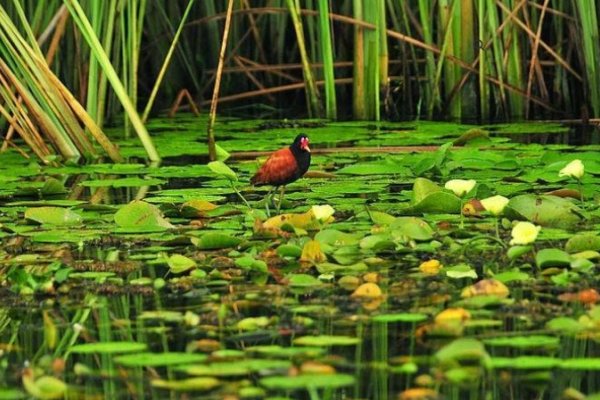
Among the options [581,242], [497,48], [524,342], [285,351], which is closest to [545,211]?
[581,242]

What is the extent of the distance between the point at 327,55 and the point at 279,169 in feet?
9.53

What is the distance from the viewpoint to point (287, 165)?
5.46 metres

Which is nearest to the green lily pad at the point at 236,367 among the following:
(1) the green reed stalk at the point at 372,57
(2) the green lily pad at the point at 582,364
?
(2) the green lily pad at the point at 582,364

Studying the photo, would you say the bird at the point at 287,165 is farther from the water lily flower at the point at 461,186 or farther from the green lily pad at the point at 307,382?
the green lily pad at the point at 307,382

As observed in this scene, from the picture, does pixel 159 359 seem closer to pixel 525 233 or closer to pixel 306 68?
pixel 525 233

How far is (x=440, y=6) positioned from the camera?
8.55 m

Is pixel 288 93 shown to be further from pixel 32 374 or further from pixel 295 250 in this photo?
pixel 32 374

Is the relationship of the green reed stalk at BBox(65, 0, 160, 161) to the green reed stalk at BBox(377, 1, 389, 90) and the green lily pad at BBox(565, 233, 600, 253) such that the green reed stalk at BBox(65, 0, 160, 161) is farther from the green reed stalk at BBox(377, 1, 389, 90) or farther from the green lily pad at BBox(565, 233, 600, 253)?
the green lily pad at BBox(565, 233, 600, 253)

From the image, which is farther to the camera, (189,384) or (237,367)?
(237,367)

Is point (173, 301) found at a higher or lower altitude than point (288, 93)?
lower

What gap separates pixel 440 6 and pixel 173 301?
5063 millimetres

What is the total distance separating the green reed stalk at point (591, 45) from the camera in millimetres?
8188

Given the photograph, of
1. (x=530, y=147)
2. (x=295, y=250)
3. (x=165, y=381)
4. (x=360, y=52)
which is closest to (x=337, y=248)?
(x=295, y=250)

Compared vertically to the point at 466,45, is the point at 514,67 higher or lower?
lower
